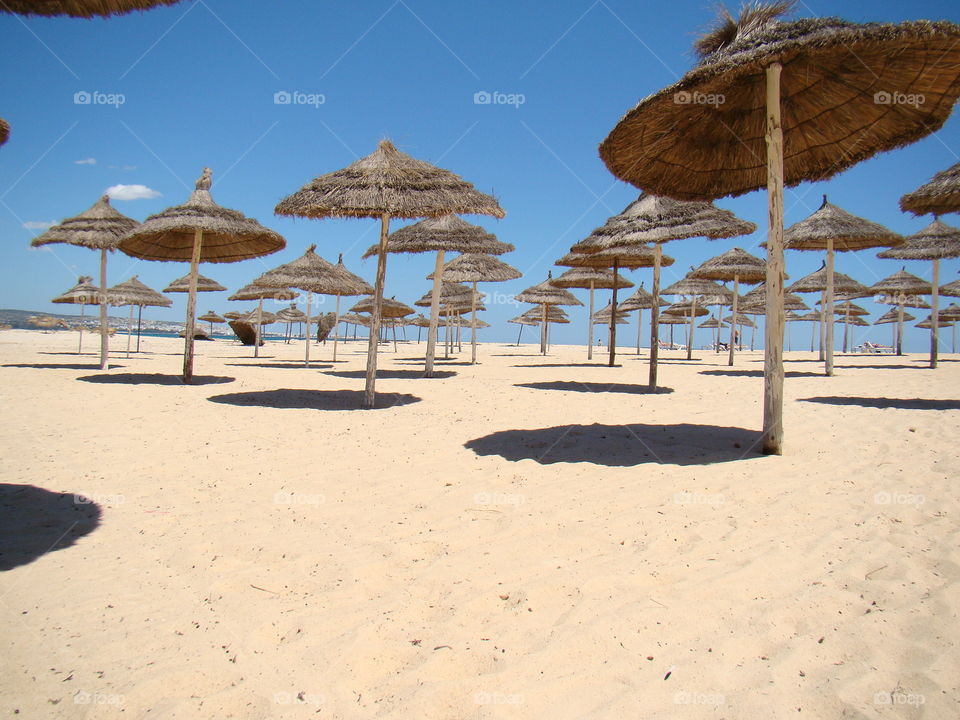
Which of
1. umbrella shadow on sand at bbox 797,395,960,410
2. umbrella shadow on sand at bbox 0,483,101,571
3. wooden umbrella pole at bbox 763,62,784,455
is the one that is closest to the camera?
umbrella shadow on sand at bbox 0,483,101,571

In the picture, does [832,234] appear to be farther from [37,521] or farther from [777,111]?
[37,521]

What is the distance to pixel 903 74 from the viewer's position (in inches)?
177

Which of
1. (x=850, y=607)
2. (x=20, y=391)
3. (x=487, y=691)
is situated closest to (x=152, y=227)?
(x=20, y=391)

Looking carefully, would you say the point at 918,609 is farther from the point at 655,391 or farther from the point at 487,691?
the point at 655,391

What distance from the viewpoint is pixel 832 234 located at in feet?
36.1

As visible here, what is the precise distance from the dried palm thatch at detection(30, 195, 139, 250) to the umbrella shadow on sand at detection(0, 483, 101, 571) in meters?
8.46

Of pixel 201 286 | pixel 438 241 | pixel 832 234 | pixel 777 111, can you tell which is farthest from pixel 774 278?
pixel 201 286

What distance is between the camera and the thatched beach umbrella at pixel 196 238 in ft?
28.0

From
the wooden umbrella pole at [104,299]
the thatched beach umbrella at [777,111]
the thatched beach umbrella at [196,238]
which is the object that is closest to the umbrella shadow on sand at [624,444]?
the thatched beach umbrella at [777,111]

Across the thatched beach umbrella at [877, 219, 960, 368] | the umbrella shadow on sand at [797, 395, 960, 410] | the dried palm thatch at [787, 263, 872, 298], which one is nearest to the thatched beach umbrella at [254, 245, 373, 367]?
the umbrella shadow on sand at [797, 395, 960, 410]

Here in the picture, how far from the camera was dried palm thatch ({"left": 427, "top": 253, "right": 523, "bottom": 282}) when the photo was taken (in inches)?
523

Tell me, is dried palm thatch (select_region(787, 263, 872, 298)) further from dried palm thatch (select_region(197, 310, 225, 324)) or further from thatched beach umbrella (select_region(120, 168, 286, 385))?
dried palm thatch (select_region(197, 310, 225, 324))

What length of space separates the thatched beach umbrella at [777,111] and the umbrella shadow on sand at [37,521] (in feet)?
15.9

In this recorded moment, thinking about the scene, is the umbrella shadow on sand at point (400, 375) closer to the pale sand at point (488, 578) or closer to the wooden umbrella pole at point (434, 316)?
the wooden umbrella pole at point (434, 316)
